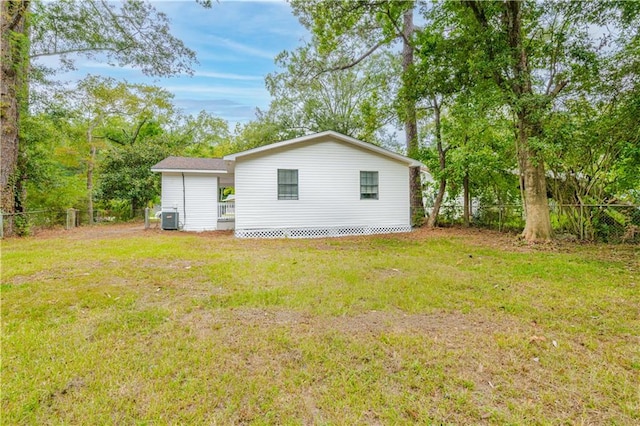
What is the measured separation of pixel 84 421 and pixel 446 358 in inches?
107

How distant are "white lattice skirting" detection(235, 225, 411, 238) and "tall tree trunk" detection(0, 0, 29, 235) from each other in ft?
23.9

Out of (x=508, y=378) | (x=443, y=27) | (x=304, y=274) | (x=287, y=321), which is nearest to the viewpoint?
(x=508, y=378)

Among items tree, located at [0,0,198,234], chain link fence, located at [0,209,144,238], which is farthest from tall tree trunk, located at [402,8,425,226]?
chain link fence, located at [0,209,144,238]

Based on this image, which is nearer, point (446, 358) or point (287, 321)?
point (446, 358)

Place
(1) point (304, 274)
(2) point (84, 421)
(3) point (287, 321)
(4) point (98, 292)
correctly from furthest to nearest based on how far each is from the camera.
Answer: (1) point (304, 274) < (4) point (98, 292) < (3) point (287, 321) < (2) point (84, 421)

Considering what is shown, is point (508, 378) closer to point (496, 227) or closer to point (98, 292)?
point (98, 292)

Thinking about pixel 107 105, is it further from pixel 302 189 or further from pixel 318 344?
pixel 318 344

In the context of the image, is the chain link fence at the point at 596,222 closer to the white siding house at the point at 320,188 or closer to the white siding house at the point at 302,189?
the white siding house at the point at 320,188

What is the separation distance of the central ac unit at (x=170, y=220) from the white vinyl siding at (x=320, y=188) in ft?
11.1

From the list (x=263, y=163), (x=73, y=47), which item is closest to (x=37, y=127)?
(x=73, y=47)

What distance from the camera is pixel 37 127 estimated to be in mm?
11680

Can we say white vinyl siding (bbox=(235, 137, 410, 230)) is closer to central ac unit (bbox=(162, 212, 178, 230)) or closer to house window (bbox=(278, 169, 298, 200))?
house window (bbox=(278, 169, 298, 200))

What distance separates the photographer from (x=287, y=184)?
1117 centimetres

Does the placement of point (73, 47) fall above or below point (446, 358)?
above
